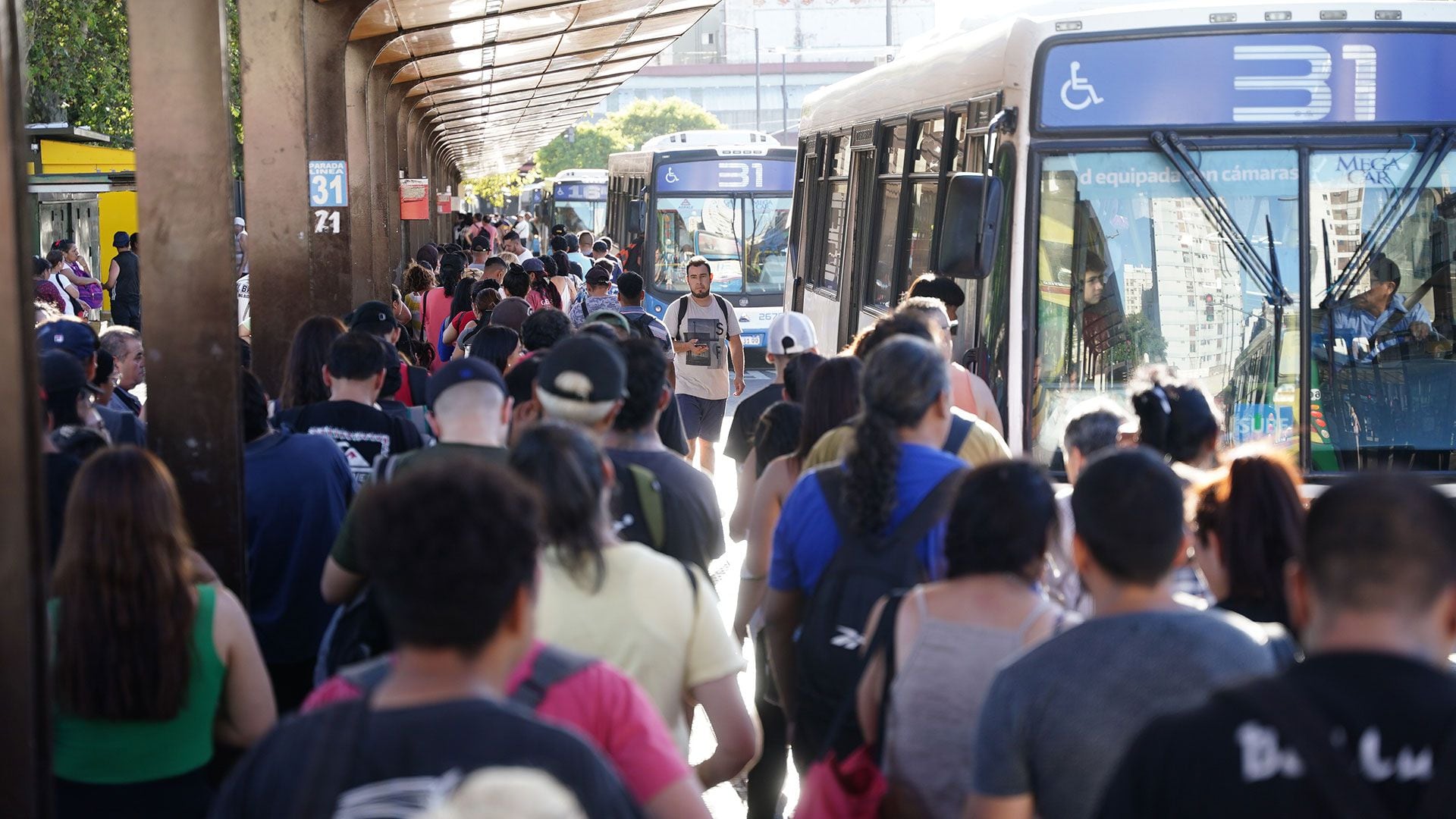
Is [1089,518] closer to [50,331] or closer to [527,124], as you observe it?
[50,331]

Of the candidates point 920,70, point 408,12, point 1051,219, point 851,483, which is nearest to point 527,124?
point 408,12

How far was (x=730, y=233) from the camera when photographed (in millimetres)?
21953

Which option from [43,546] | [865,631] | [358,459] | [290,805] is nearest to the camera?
[290,805]

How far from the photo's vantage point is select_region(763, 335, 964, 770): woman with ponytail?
4168mm

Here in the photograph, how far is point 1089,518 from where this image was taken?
3137 mm

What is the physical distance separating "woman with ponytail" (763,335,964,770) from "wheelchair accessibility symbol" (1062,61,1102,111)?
311 cm

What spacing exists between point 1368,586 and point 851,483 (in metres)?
1.84

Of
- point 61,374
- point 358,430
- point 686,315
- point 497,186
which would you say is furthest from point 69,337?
point 497,186

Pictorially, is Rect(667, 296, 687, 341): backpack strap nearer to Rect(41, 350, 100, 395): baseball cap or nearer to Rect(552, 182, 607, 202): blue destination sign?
Rect(41, 350, 100, 395): baseball cap

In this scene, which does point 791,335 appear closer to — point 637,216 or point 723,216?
point 723,216

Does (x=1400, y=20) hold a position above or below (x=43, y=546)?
above

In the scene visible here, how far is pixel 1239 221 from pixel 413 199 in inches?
480

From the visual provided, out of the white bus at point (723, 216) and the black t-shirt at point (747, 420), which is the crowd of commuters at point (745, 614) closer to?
the black t-shirt at point (747, 420)

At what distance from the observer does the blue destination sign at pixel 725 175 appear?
21.8 meters
